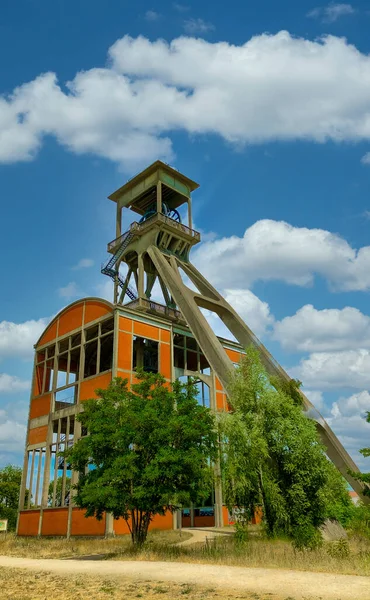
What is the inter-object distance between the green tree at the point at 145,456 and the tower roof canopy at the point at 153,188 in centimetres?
2175

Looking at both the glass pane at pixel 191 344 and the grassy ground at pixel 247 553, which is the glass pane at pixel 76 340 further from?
the grassy ground at pixel 247 553

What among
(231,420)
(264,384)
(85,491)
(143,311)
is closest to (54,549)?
(85,491)

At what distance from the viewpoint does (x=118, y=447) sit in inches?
698

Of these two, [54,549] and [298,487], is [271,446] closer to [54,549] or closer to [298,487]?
[298,487]

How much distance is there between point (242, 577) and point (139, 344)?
2005cm

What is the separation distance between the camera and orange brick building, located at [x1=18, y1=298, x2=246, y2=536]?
1065 inches

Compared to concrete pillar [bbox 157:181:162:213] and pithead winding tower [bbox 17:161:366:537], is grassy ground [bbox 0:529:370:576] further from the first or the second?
concrete pillar [bbox 157:181:162:213]

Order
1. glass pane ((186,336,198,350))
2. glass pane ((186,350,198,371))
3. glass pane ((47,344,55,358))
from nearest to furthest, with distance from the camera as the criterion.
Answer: glass pane ((47,344,55,358)) < glass pane ((186,336,198,350)) < glass pane ((186,350,198,371))

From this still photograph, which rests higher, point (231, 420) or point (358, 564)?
point (231, 420)

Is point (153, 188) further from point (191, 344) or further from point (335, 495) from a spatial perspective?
point (335, 495)

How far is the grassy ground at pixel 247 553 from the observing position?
41.5ft

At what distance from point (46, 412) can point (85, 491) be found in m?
14.7

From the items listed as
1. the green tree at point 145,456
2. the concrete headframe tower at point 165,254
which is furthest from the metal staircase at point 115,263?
the green tree at point 145,456

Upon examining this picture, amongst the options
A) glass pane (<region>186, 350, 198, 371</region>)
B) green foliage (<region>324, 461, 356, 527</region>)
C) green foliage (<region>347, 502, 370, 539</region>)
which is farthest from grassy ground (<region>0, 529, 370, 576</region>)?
glass pane (<region>186, 350, 198, 371</region>)
